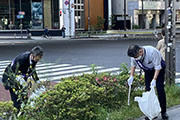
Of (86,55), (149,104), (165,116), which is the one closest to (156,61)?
(149,104)

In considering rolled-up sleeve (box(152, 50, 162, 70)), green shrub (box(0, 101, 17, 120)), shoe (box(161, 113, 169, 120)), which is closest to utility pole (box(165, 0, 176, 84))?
shoe (box(161, 113, 169, 120))

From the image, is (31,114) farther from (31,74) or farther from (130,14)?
(130,14)

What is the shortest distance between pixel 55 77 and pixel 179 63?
20.2 ft

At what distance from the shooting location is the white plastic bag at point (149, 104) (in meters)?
5.63

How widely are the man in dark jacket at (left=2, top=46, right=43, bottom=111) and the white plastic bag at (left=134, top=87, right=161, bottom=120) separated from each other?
71.3 inches

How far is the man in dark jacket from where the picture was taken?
5.50 m

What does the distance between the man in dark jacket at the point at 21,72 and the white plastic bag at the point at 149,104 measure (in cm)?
181

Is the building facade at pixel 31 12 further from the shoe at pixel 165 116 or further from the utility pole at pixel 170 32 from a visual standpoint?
the shoe at pixel 165 116

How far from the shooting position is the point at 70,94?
5398mm

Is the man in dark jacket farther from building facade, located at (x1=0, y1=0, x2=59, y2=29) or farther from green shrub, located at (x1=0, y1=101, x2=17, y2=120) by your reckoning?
building facade, located at (x1=0, y1=0, x2=59, y2=29)

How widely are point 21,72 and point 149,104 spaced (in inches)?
89.2

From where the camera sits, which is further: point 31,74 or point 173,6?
point 173,6

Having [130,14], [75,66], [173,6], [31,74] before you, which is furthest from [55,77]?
[130,14]

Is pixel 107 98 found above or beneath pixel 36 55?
beneath
